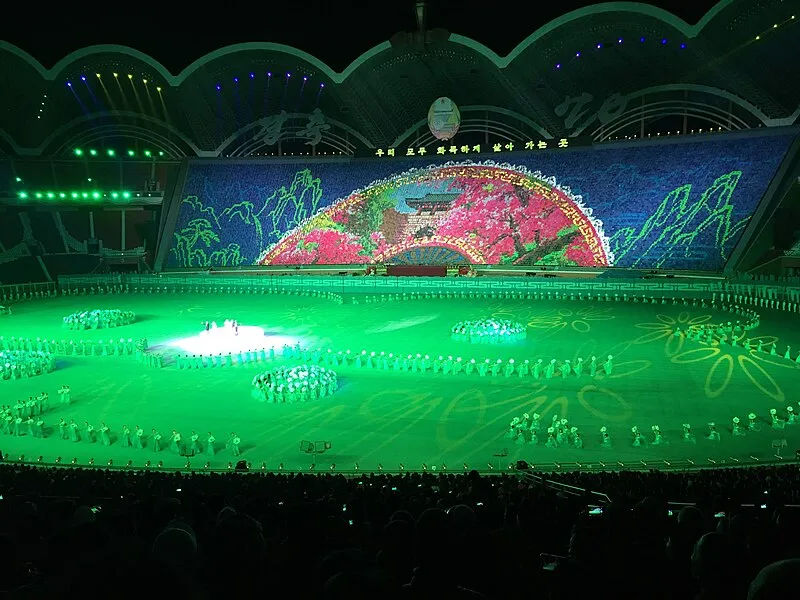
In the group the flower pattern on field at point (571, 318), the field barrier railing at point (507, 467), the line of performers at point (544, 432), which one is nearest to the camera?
the field barrier railing at point (507, 467)

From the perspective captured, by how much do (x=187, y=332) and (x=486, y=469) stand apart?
21596mm

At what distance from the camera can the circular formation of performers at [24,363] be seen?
24078 mm

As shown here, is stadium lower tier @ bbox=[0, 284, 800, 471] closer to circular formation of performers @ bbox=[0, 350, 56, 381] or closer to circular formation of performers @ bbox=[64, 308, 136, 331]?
circular formation of performers @ bbox=[0, 350, 56, 381]

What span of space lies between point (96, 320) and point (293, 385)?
1733 centimetres

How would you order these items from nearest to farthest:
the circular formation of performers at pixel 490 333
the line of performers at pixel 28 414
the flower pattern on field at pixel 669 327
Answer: the line of performers at pixel 28 414 → the flower pattern on field at pixel 669 327 → the circular formation of performers at pixel 490 333

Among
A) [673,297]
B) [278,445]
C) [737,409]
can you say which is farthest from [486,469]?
[673,297]

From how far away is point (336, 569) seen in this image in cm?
255

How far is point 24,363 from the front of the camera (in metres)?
24.6

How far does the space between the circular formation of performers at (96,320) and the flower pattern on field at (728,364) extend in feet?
89.8

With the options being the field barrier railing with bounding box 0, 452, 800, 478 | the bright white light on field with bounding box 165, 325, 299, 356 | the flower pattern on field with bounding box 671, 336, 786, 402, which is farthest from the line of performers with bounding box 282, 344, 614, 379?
the field barrier railing with bounding box 0, 452, 800, 478

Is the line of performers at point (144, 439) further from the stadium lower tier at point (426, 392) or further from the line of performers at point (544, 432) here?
the line of performers at point (544, 432)

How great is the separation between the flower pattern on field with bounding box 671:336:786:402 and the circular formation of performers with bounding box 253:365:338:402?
1237 centimetres

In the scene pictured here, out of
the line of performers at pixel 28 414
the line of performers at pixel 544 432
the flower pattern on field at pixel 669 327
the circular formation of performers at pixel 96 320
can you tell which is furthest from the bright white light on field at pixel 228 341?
the flower pattern on field at pixel 669 327

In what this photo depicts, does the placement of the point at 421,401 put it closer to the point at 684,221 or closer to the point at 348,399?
the point at 348,399
